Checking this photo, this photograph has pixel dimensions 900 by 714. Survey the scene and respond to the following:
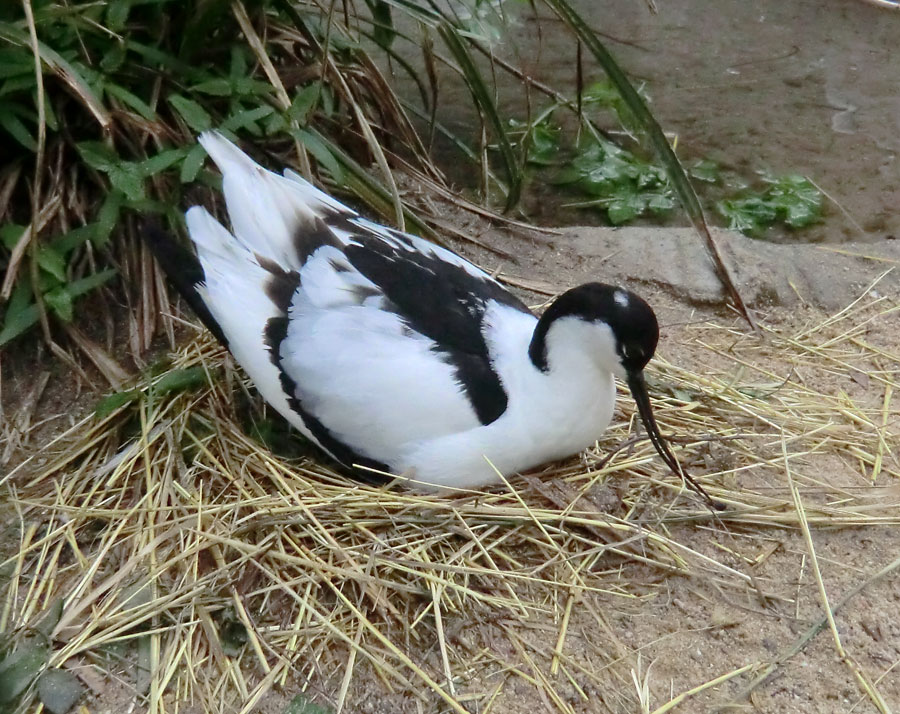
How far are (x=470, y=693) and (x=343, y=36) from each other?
2.14 metres

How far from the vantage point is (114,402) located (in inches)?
90.7

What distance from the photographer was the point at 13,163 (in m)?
2.55

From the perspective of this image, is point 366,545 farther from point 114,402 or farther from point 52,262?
point 52,262

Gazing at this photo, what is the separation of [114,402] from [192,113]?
79cm

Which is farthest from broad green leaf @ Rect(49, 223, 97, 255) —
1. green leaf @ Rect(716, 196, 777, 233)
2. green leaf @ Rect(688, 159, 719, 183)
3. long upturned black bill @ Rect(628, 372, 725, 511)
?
green leaf @ Rect(688, 159, 719, 183)

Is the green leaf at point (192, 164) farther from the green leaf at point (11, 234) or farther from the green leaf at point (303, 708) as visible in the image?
the green leaf at point (303, 708)

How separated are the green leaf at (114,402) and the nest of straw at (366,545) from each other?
0.04 feet

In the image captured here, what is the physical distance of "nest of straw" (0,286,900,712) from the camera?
1838mm

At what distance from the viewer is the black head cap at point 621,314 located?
1951 mm

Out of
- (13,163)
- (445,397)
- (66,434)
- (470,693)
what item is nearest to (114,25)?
(13,163)

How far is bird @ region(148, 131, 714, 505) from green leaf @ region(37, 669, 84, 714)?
2.37 feet

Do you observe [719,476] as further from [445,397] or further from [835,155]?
[835,155]

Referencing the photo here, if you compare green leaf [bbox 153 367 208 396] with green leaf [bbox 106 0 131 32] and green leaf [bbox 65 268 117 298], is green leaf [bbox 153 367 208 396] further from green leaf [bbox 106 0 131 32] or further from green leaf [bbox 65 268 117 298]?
green leaf [bbox 106 0 131 32]

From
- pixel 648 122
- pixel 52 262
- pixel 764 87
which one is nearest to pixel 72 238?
pixel 52 262
